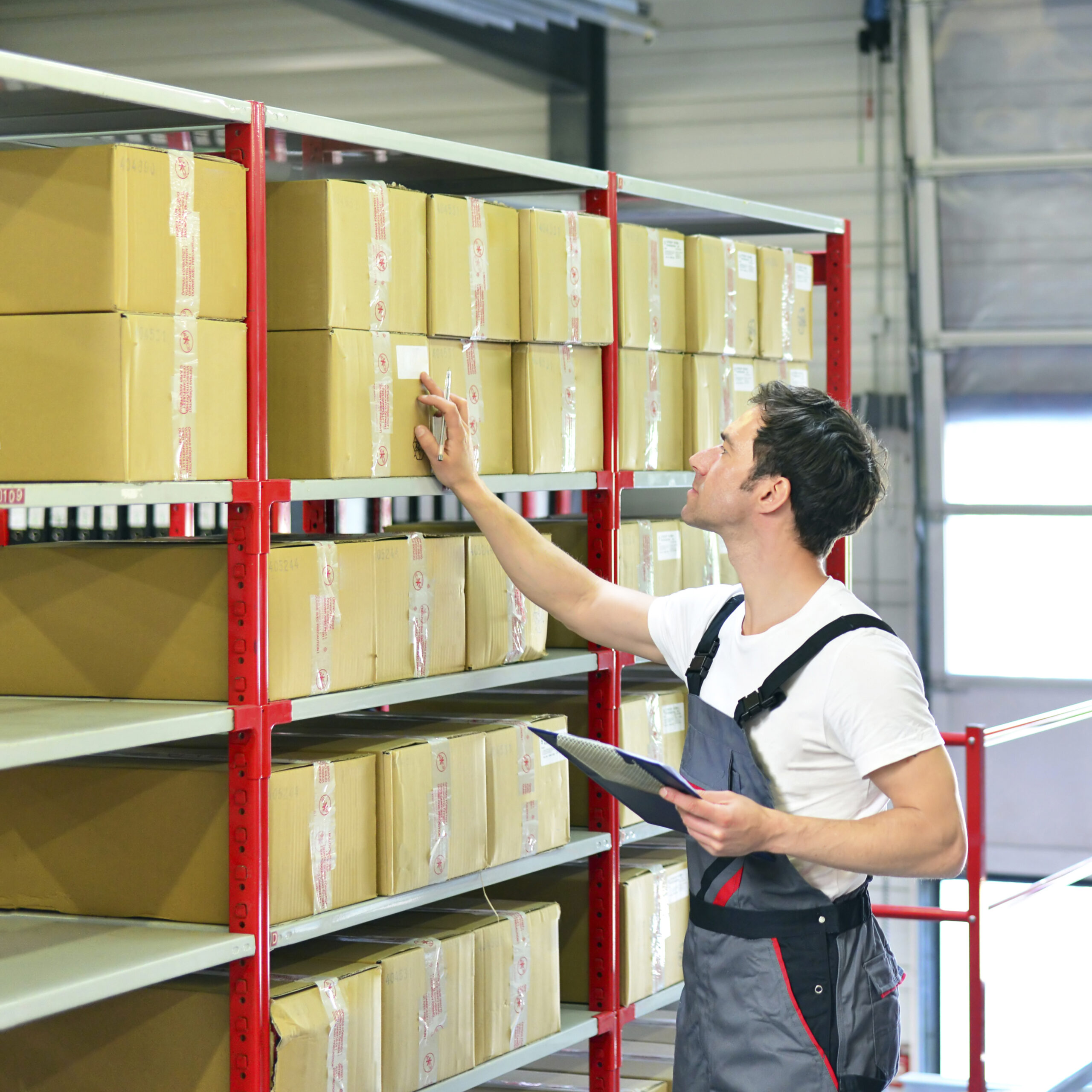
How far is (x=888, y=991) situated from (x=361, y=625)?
3.90 ft

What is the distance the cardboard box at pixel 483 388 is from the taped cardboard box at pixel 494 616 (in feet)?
0.60

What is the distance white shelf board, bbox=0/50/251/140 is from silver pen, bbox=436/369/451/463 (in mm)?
731

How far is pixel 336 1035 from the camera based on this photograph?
281cm

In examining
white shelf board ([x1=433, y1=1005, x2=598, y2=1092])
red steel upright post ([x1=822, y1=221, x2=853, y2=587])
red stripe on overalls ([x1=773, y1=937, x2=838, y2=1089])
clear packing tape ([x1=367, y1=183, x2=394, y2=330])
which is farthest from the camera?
red steel upright post ([x1=822, y1=221, x2=853, y2=587])

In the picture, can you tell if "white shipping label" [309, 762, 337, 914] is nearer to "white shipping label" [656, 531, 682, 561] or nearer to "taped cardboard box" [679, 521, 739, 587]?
"white shipping label" [656, 531, 682, 561]

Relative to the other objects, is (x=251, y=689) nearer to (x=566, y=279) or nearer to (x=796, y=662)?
(x=796, y=662)

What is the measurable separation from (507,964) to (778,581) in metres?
1.19

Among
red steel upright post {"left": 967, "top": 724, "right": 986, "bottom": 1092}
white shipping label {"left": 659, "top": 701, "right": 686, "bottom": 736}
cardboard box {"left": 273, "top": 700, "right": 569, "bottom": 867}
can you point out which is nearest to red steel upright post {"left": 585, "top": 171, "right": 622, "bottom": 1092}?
cardboard box {"left": 273, "top": 700, "right": 569, "bottom": 867}

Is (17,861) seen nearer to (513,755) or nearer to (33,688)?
(33,688)

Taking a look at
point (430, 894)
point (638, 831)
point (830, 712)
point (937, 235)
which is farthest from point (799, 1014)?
point (937, 235)

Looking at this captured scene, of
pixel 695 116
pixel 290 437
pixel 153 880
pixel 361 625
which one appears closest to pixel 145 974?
pixel 153 880

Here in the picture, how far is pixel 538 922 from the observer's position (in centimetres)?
342

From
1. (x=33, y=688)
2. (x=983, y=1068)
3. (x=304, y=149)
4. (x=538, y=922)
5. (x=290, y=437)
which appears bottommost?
(x=983, y=1068)

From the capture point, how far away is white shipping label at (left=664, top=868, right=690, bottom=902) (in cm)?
387
